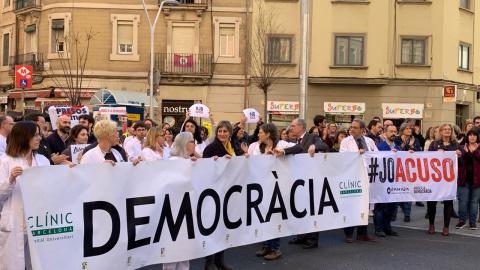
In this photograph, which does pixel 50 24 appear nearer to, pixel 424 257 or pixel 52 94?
pixel 52 94

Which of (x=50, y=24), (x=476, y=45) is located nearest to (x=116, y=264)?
(x=50, y=24)

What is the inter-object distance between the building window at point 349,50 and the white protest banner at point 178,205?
69.8 ft

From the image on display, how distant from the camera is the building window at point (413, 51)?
30.1m

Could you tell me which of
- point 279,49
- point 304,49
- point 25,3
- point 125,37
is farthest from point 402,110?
point 25,3

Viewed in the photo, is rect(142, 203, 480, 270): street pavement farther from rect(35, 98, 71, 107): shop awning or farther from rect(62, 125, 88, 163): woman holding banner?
rect(35, 98, 71, 107): shop awning

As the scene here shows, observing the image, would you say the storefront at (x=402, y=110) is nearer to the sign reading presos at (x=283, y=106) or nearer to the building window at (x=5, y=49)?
the sign reading presos at (x=283, y=106)

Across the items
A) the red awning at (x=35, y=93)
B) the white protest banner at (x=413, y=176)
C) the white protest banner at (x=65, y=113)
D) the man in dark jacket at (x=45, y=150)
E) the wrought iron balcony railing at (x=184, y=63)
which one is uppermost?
the wrought iron balcony railing at (x=184, y=63)

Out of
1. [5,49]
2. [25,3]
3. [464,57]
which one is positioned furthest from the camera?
[5,49]

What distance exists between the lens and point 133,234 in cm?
617

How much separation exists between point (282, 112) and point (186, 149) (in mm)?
23358

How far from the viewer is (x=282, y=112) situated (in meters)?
30.2

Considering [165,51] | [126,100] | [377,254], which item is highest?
[165,51]

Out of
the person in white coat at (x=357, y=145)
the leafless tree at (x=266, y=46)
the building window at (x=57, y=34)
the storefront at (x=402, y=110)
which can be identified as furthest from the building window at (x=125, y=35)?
the person in white coat at (x=357, y=145)

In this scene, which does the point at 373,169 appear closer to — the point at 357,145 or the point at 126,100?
the point at 357,145
